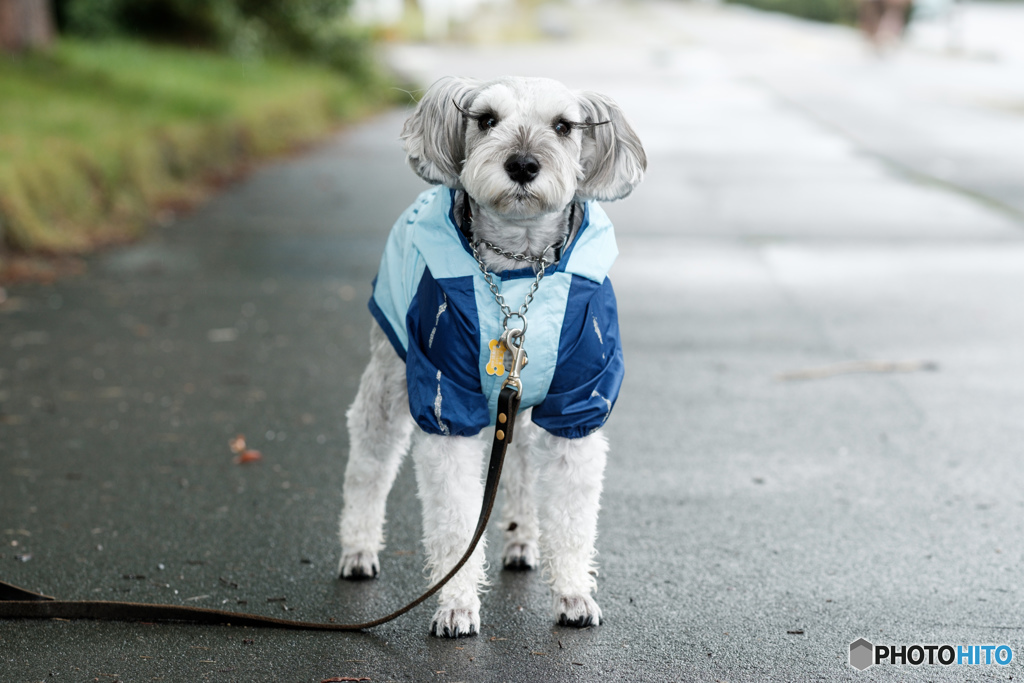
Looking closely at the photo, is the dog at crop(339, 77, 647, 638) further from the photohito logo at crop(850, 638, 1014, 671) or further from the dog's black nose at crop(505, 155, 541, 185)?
the photohito logo at crop(850, 638, 1014, 671)

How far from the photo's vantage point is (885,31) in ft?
108

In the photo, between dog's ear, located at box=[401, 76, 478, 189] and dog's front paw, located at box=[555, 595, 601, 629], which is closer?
dog's ear, located at box=[401, 76, 478, 189]

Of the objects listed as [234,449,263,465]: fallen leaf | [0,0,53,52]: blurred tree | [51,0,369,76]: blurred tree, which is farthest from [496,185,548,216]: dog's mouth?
[51,0,369,76]: blurred tree

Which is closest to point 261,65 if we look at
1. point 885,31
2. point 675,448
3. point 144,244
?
point 144,244

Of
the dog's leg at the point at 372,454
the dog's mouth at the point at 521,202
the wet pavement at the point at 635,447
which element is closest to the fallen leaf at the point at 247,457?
Answer: the wet pavement at the point at 635,447

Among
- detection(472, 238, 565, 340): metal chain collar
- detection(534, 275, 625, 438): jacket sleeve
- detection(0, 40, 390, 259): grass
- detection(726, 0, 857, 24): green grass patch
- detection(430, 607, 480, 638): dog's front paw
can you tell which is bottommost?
detection(726, 0, 857, 24): green grass patch

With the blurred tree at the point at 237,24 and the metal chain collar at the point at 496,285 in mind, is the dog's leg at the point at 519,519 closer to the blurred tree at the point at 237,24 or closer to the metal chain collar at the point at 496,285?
the metal chain collar at the point at 496,285

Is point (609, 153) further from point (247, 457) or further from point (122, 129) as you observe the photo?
point (122, 129)

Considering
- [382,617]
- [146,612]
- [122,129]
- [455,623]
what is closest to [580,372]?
[455,623]

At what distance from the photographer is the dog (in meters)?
3.60

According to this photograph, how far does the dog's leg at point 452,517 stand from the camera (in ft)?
12.5

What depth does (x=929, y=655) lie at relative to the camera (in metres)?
3.73

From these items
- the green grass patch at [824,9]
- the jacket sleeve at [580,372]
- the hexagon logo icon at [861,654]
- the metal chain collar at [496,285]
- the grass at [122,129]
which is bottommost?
the green grass patch at [824,9]

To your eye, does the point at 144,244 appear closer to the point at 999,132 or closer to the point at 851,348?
the point at 851,348
